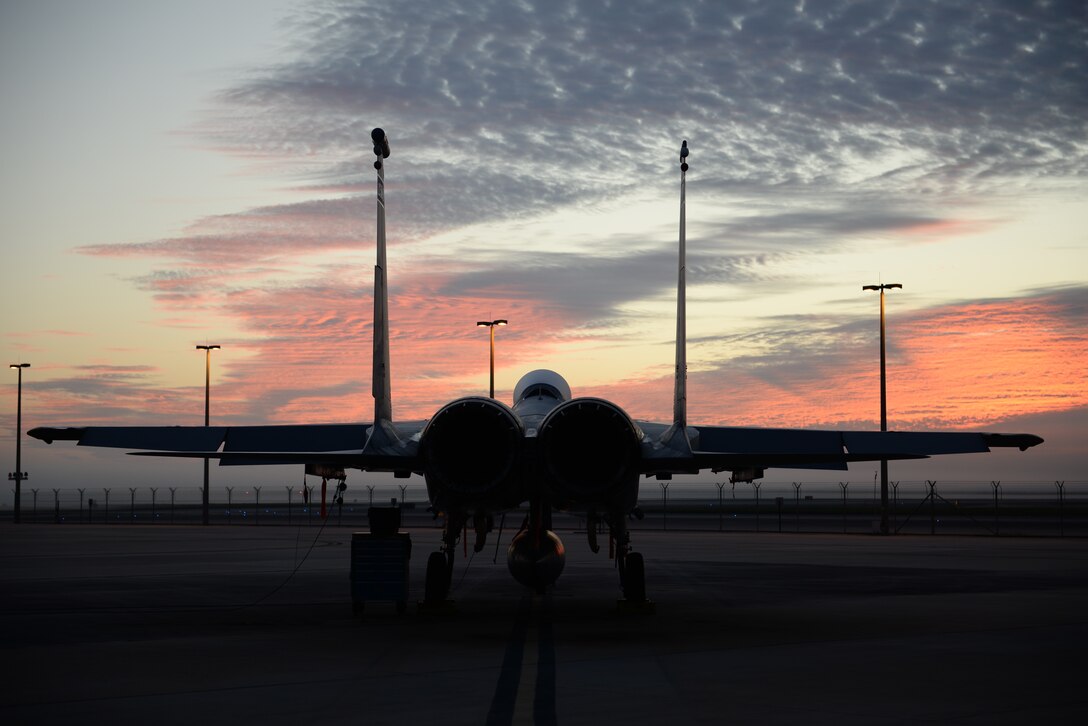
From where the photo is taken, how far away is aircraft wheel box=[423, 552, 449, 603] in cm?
1644

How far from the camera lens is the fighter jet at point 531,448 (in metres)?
14.2

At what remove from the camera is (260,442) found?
17.1m

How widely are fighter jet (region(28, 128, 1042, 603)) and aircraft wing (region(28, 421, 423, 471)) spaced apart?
0.02m

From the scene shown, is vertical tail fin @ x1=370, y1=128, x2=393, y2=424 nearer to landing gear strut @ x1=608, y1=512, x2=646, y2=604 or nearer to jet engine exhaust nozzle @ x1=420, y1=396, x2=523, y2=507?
jet engine exhaust nozzle @ x1=420, y1=396, x2=523, y2=507

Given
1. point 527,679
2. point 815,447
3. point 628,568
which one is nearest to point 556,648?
point 527,679

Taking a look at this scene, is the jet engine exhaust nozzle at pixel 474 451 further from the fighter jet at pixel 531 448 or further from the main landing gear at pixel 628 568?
the main landing gear at pixel 628 568

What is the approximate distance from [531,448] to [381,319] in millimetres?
3995

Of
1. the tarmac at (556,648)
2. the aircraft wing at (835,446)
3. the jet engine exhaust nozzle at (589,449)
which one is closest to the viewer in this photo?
the tarmac at (556,648)

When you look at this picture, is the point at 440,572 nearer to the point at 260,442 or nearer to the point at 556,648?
the point at 260,442

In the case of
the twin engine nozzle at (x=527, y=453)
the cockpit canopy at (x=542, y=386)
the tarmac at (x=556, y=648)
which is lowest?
the tarmac at (x=556, y=648)

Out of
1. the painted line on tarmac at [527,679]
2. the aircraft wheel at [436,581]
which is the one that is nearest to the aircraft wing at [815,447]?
the painted line on tarmac at [527,679]

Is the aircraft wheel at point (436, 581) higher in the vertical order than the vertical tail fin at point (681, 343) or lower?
lower

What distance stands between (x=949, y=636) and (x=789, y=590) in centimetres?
676

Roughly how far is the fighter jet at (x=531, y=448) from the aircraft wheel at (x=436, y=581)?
0.05 ft
